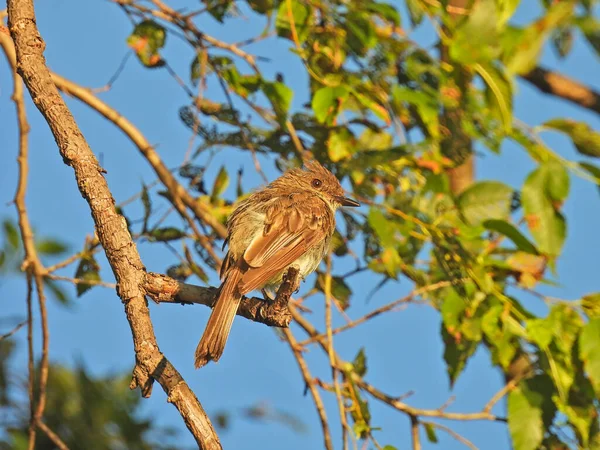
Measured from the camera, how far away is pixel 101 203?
3.28 m

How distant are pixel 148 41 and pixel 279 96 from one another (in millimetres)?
1021

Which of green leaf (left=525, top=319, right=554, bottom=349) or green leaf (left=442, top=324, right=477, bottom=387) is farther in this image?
green leaf (left=442, top=324, right=477, bottom=387)

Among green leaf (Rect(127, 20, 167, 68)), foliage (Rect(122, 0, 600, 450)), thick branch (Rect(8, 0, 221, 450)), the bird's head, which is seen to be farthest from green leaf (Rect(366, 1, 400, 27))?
thick branch (Rect(8, 0, 221, 450))

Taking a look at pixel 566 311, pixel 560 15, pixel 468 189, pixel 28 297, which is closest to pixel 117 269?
pixel 28 297

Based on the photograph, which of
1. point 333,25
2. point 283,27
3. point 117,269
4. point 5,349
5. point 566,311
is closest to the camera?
point 117,269

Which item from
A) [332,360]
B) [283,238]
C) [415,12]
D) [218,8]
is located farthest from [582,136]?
[218,8]

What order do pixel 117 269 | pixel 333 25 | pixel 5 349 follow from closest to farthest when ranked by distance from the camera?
pixel 117 269
pixel 333 25
pixel 5 349

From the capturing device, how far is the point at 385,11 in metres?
5.20

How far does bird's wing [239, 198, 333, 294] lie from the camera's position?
4.55 m

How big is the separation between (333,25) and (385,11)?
396 millimetres

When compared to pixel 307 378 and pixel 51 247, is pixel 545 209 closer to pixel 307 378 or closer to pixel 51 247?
pixel 307 378

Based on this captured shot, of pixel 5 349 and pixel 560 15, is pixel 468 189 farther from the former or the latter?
pixel 5 349

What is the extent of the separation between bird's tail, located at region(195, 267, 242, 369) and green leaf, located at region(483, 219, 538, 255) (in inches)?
50.0

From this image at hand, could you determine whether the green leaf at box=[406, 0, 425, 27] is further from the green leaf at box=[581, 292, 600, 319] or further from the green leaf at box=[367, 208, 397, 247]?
the green leaf at box=[581, 292, 600, 319]
